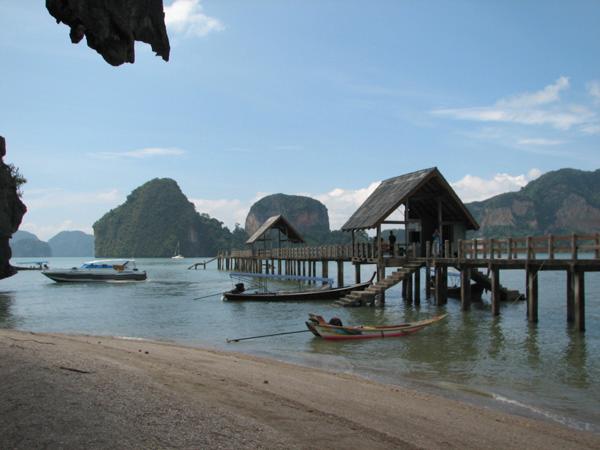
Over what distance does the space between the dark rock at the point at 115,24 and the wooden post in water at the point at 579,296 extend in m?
16.7

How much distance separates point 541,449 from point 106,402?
19.3ft

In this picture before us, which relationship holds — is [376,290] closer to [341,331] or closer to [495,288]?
[495,288]

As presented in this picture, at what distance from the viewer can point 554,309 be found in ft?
95.8

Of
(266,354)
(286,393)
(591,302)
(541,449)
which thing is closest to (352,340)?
(266,354)

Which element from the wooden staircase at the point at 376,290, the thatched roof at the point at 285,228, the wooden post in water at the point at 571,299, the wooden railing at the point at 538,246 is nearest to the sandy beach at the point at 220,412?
the wooden railing at the point at 538,246

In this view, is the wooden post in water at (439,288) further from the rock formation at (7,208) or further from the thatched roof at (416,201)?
the rock formation at (7,208)

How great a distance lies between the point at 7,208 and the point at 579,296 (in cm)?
4093

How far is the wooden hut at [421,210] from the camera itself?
27672 millimetres

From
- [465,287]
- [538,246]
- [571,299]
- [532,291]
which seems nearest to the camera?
[538,246]

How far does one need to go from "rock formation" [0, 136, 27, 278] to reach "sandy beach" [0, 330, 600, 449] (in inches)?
1357

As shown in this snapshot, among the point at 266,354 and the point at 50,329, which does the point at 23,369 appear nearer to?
the point at 266,354

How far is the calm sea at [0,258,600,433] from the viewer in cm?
1202

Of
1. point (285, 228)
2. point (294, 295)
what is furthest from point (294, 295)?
point (285, 228)

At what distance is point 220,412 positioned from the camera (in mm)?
7418
